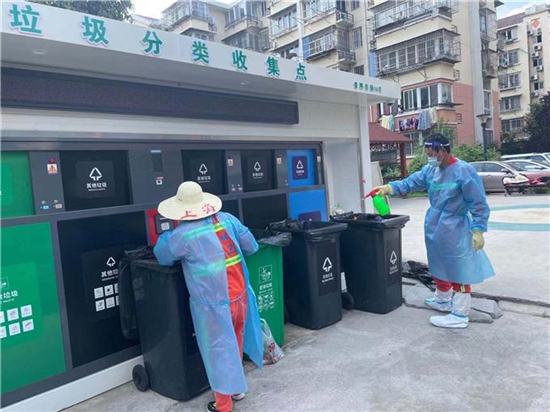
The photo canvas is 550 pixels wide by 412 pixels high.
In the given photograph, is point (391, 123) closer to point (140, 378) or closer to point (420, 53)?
point (420, 53)

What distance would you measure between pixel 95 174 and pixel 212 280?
1.47 metres

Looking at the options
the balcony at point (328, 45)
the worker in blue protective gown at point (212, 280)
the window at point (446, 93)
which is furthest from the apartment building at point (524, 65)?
the worker in blue protective gown at point (212, 280)

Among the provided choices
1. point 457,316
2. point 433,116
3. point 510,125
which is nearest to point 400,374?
point 457,316

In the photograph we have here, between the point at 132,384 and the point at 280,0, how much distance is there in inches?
1418

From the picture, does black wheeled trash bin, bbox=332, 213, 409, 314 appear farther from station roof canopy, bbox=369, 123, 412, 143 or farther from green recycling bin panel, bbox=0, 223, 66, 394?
station roof canopy, bbox=369, 123, 412, 143

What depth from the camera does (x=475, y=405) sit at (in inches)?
112

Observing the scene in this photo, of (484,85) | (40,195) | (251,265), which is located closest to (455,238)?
(251,265)

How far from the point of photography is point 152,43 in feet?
10.5

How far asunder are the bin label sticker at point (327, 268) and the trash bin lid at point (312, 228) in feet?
0.45

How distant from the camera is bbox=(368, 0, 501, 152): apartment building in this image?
26.7 m

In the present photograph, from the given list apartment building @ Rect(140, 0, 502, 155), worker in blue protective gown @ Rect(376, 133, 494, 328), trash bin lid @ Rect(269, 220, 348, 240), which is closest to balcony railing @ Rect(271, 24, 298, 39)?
apartment building @ Rect(140, 0, 502, 155)

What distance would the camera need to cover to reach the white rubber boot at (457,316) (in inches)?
164

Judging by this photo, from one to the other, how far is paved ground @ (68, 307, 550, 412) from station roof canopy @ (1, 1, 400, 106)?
2556mm

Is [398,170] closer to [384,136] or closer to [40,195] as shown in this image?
[384,136]
